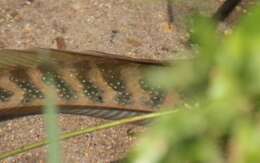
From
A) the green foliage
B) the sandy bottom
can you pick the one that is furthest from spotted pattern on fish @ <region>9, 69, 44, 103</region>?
the green foliage

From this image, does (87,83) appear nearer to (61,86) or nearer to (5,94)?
(61,86)

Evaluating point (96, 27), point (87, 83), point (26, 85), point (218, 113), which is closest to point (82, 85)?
point (87, 83)

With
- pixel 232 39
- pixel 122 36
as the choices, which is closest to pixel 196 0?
pixel 232 39

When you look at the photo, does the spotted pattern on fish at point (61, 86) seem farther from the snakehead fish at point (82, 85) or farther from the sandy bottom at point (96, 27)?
the sandy bottom at point (96, 27)

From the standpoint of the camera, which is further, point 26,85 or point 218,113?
point 26,85

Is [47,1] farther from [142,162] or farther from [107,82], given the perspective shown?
[142,162]

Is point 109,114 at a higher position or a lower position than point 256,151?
lower
